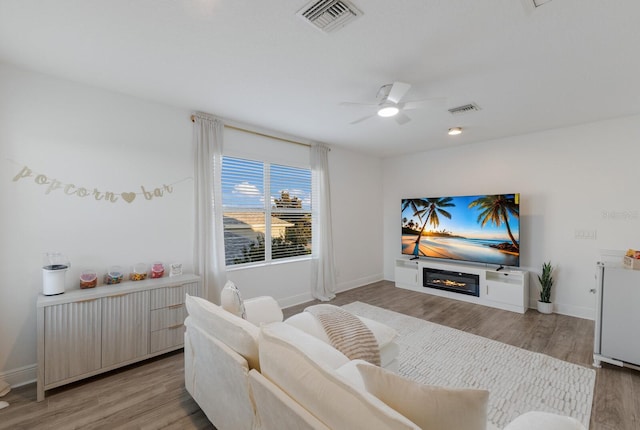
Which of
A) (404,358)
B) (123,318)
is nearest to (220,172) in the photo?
(123,318)

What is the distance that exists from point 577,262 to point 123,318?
5.64 m

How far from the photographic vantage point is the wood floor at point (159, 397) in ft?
6.45

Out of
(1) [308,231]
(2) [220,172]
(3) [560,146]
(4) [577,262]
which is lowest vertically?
(4) [577,262]

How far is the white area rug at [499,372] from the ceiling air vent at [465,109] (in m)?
2.69

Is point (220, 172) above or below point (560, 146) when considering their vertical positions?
below

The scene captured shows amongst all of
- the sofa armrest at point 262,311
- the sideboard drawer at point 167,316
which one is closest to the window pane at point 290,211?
the sideboard drawer at point 167,316

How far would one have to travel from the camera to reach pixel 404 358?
280cm

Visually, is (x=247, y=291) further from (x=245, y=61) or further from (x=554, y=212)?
(x=554, y=212)

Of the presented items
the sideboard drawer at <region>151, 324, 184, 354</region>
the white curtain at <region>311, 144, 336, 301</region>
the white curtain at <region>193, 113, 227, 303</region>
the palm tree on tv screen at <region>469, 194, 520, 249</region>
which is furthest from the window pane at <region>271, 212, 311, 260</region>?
the palm tree on tv screen at <region>469, 194, 520, 249</region>

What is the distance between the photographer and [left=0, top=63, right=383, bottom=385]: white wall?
2418 mm

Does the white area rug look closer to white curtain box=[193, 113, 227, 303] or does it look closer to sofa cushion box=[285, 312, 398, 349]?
sofa cushion box=[285, 312, 398, 349]

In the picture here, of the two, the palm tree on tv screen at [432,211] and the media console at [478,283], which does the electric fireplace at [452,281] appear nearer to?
the media console at [478,283]

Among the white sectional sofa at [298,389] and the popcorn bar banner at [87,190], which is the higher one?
the popcorn bar banner at [87,190]

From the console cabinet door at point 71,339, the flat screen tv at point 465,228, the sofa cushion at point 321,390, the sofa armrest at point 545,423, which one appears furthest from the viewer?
the flat screen tv at point 465,228
